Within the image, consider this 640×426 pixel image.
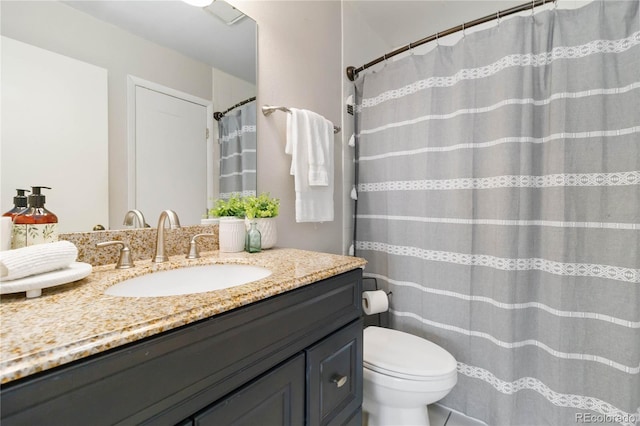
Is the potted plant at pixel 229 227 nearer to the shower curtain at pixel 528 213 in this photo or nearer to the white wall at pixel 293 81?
the white wall at pixel 293 81

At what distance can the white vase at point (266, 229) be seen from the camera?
1.23 m

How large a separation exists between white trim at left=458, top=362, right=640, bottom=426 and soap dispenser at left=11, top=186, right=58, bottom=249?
1731 mm

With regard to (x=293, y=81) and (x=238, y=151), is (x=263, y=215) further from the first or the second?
(x=293, y=81)

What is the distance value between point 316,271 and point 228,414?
394mm

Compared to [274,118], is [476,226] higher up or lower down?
lower down

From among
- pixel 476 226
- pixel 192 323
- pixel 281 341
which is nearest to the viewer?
pixel 192 323

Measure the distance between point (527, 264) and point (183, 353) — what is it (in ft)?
4.55

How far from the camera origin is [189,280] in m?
0.93

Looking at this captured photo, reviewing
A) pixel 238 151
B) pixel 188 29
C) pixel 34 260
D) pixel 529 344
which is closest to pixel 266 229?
pixel 238 151

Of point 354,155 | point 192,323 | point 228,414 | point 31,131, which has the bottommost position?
point 228,414

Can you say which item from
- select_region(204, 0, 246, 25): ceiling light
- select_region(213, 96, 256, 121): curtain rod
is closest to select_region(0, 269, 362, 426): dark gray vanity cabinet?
select_region(213, 96, 256, 121): curtain rod

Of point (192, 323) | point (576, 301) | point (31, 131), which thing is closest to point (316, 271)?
point (192, 323)

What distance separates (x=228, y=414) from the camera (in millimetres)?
586

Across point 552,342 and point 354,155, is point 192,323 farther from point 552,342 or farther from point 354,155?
point 354,155
